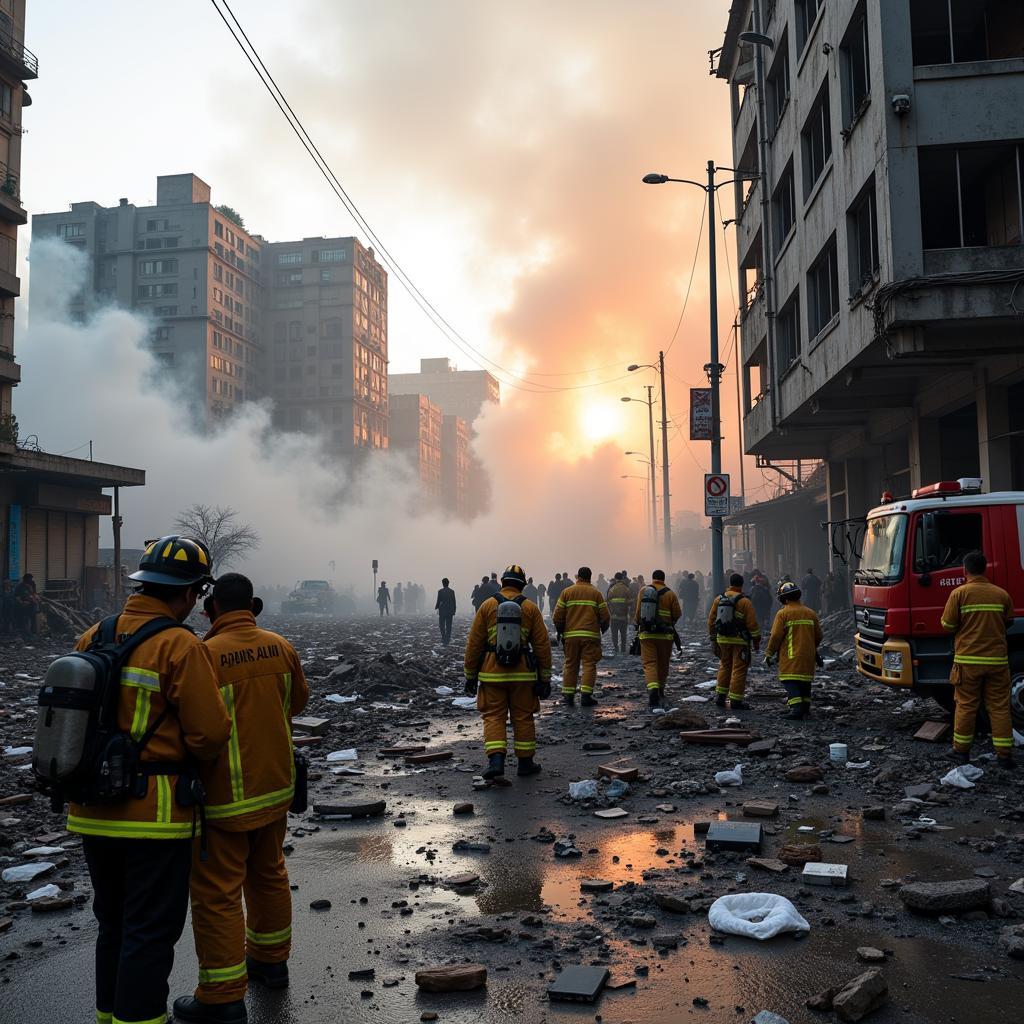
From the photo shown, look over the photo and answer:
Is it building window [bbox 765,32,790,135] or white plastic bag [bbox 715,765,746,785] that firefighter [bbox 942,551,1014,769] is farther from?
building window [bbox 765,32,790,135]

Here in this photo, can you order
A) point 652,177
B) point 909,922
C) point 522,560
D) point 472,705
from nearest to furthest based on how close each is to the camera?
point 909,922, point 472,705, point 652,177, point 522,560

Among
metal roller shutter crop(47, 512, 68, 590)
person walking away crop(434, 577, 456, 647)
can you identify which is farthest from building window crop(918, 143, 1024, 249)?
metal roller shutter crop(47, 512, 68, 590)

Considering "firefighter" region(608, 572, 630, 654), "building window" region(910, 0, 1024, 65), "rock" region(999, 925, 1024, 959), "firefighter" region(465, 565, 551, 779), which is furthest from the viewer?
"firefighter" region(608, 572, 630, 654)

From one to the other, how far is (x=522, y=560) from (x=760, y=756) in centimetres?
7853

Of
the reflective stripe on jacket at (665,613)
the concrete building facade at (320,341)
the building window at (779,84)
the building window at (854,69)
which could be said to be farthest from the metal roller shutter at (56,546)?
the concrete building facade at (320,341)

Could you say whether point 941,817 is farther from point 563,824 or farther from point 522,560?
point 522,560

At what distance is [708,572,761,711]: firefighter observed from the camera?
11.5m

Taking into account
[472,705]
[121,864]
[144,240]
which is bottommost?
[472,705]

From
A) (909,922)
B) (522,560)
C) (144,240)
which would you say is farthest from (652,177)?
(144,240)

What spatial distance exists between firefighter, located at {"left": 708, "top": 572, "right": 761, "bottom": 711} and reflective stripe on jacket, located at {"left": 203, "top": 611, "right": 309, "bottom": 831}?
324 inches

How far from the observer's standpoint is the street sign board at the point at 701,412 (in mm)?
19797

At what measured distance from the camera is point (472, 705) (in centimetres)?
1352

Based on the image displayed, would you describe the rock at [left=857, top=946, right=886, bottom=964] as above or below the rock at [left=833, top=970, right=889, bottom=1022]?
below

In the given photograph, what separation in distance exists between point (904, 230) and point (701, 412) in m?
6.83
